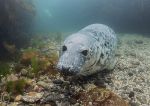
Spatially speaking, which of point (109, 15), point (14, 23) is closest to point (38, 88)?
point (14, 23)

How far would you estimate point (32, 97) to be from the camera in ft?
17.1

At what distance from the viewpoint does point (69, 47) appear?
5242 mm

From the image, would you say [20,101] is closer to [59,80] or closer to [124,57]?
[59,80]

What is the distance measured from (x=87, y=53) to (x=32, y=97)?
52.4 inches

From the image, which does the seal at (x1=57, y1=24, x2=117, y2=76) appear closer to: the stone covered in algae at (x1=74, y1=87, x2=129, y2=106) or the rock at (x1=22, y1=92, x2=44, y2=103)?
the stone covered in algae at (x1=74, y1=87, x2=129, y2=106)

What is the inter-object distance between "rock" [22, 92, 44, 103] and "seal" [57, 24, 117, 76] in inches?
32.0

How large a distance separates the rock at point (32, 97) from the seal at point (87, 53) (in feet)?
2.67

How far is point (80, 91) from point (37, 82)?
3.28 ft

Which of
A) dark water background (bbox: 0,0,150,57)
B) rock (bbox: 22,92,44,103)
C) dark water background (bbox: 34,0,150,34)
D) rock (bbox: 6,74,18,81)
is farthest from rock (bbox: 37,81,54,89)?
dark water background (bbox: 34,0,150,34)

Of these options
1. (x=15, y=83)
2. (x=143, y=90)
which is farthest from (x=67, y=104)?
(x=143, y=90)

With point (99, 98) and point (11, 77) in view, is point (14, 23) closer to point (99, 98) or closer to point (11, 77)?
point (11, 77)

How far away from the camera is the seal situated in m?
4.96

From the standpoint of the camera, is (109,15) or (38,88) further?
(109,15)

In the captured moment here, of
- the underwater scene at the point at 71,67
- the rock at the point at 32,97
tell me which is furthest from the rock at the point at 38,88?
the rock at the point at 32,97
